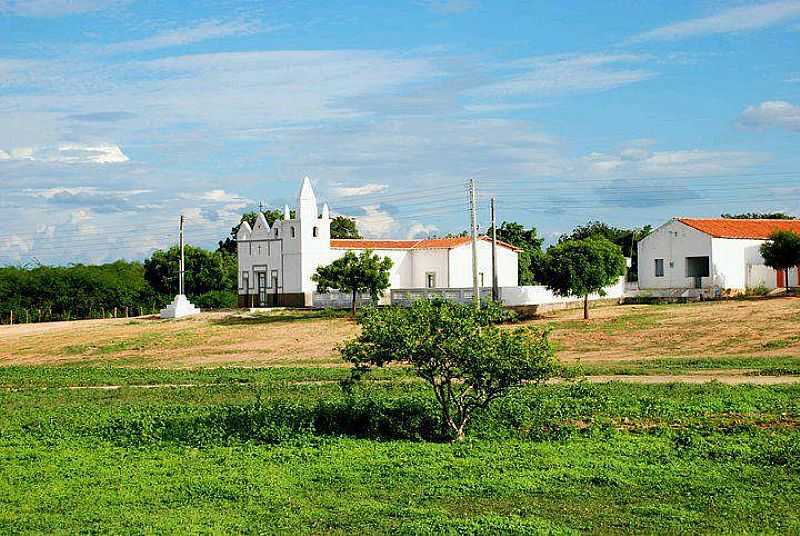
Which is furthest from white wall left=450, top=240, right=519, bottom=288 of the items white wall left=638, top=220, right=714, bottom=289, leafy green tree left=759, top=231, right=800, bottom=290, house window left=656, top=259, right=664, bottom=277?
leafy green tree left=759, top=231, right=800, bottom=290

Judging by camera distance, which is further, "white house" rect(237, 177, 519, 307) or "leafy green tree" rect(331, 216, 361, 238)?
"leafy green tree" rect(331, 216, 361, 238)

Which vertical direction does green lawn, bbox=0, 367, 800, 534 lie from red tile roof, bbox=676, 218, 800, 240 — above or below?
below

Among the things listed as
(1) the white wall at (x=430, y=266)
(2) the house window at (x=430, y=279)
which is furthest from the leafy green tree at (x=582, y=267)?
(2) the house window at (x=430, y=279)

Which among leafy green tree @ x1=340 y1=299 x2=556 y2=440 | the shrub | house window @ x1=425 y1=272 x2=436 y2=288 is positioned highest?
house window @ x1=425 y1=272 x2=436 y2=288

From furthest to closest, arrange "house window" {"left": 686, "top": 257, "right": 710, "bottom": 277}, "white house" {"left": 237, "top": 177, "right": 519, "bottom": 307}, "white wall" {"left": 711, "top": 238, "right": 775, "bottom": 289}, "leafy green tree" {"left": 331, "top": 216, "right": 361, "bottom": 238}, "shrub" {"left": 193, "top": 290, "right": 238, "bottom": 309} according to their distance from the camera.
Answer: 1. "leafy green tree" {"left": 331, "top": 216, "right": 361, "bottom": 238}
2. "shrub" {"left": 193, "top": 290, "right": 238, "bottom": 309}
3. "white house" {"left": 237, "top": 177, "right": 519, "bottom": 307}
4. "house window" {"left": 686, "top": 257, "right": 710, "bottom": 277}
5. "white wall" {"left": 711, "top": 238, "right": 775, "bottom": 289}

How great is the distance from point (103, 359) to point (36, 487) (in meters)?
31.7

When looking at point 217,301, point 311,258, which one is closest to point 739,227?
point 311,258

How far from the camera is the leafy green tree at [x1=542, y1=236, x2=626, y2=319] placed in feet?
177

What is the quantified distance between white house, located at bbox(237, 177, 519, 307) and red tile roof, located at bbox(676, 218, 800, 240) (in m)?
14.2

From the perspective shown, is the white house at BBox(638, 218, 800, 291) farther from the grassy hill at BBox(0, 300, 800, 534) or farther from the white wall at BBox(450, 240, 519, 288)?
the grassy hill at BBox(0, 300, 800, 534)

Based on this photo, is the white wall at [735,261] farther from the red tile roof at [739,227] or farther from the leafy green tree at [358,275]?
the leafy green tree at [358,275]

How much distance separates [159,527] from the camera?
13.0m

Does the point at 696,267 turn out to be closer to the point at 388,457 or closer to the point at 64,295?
the point at 64,295

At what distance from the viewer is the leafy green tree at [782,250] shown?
57.9m
